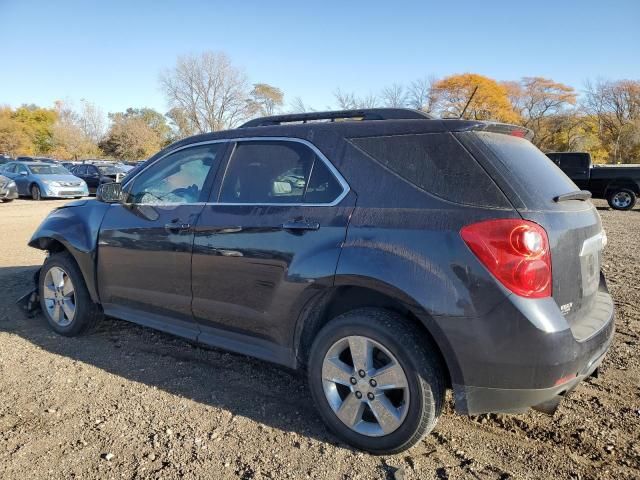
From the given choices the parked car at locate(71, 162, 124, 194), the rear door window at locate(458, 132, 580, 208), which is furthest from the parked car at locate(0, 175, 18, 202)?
the rear door window at locate(458, 132, 580, 208)

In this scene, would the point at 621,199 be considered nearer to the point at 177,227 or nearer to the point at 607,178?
the point at 607,178

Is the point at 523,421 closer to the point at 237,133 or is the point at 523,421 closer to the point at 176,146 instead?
the point at 237,133

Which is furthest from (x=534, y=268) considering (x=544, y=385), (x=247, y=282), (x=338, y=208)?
(x=247, y=282)

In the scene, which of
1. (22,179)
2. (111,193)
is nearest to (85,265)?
(111,193)

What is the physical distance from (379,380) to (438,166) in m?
1.15

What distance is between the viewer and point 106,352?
4074mm

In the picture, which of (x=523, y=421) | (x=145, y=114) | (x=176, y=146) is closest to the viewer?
(x=523, y=421)

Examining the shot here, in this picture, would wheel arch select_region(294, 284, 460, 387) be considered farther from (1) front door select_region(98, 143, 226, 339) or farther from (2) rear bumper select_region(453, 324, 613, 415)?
(1) front door select_region(98, 143, 226, 339)

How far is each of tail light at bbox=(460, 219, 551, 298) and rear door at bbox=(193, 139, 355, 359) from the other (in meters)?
0.75

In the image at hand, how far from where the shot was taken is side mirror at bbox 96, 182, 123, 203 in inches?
157

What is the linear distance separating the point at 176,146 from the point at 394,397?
2459 millimetres

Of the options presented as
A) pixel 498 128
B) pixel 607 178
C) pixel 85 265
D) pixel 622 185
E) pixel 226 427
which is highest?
pixel 498 128

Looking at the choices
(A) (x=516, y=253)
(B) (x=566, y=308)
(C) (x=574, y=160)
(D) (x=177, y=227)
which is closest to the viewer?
(A) (x=516, y=253)

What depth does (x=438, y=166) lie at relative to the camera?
2578mm
